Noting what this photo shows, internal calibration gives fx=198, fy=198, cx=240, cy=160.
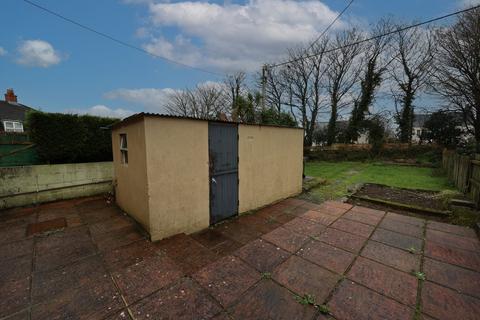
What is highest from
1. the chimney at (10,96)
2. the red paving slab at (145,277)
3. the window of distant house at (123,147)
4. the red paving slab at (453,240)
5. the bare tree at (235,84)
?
the bare tree at (235,84)

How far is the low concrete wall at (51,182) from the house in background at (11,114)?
1572cm

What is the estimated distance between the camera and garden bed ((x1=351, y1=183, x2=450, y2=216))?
5.27 meters

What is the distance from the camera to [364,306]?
7.17 feet

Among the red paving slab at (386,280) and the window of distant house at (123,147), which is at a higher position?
the window of distant house at (123,147)

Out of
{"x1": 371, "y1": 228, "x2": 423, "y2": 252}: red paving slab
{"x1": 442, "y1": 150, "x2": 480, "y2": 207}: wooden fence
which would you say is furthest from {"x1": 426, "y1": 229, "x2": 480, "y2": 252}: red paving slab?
{"x1": 442, "y1": 150, "x2": 480, "y2": 207}: wooden fence

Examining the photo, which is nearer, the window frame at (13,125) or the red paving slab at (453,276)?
the red paving slab at (453,276)

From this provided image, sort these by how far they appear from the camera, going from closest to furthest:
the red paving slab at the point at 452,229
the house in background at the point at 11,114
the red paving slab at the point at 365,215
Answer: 1. the red paving slab at the point at 452,229
2. the red paving slab at the point at 365,215
3. the house in background at the point at 11,114

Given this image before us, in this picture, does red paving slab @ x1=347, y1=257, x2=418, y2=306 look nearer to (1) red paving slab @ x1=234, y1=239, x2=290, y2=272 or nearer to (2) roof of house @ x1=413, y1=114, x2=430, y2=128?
(1) red paving slab @ x1=234, y1=239, x2=290, y2=272

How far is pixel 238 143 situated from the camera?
16.0 feet

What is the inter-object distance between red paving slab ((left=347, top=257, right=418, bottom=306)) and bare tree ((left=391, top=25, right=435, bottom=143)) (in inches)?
767

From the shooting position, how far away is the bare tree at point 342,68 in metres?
18.3

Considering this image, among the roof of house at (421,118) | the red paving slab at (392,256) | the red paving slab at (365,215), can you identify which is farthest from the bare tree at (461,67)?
the red paving slab at (392,256)

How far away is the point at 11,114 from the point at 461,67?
3398 cm

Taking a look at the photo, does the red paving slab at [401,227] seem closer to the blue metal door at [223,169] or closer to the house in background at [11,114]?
the blue metal door at [223,169]
